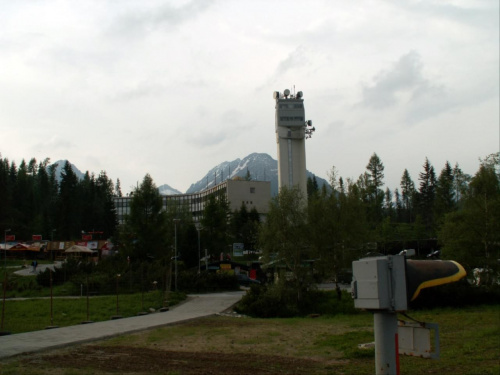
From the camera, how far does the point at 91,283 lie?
35.3 meters

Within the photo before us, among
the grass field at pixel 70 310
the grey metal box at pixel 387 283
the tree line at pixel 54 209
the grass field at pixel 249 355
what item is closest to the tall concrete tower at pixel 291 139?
the grass field at pixel 70 310

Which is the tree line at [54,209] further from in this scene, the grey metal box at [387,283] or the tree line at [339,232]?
the grey metal box at [387,283]

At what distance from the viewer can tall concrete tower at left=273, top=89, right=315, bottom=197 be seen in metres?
66.1

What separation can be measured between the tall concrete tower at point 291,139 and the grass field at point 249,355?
4890 cm

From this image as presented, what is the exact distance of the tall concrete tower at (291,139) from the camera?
6606cm

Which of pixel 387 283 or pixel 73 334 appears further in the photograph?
pixel 73 334

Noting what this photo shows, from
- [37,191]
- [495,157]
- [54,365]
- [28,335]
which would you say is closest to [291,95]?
[495,157]

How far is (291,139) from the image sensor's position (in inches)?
2630

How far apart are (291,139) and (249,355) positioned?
184ft

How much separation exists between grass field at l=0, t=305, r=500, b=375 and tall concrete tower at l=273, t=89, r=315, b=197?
48902 mm

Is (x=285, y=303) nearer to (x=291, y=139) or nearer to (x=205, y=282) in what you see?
(x=205, y=282)

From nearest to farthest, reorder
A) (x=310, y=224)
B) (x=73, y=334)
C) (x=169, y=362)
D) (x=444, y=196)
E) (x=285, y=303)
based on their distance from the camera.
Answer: (x=169, y=362), (x=73, y=334), (x=285, y=303), (x=310, y=224), (x=444, y=196)

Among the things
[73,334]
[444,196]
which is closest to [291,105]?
[444,196]

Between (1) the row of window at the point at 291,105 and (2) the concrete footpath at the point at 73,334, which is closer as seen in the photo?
(2) the concrete footpath at the point at 73,334
